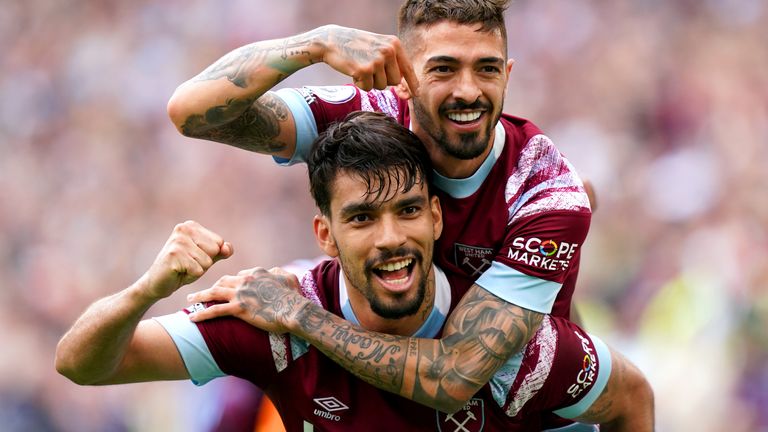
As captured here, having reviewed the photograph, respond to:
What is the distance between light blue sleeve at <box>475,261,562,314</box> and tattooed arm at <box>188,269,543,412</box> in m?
0.03

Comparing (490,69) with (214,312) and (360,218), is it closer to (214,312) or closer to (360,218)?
(360,218)

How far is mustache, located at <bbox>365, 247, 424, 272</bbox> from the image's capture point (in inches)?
146

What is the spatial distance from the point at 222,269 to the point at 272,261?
36 cm

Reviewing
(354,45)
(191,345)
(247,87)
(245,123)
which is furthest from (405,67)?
(191,345)

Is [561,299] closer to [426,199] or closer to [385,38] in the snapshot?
[426,199]

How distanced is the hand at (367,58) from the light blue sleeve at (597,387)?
138 centimetres

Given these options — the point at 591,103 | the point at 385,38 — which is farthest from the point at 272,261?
the point at 385,38

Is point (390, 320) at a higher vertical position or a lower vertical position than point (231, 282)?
lower

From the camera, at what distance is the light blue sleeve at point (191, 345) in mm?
3719

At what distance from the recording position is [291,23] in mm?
8484

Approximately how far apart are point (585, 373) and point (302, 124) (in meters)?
1.41

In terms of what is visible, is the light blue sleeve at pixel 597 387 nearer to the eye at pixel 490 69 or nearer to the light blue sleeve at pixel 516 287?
the light blue sleeve at pixel 516 287

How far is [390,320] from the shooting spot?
391 cm

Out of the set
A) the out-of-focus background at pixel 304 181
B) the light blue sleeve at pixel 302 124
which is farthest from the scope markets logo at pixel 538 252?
the out-of-focus background at pixel 304 181
